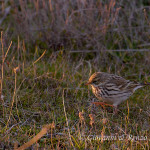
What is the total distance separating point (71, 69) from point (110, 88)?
1.05 meters

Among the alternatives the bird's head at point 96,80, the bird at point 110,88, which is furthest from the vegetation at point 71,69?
the bird's head at point 96,80

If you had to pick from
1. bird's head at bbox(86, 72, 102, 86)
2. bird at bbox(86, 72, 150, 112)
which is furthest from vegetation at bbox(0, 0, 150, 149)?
bird's head at bbox(86, 72, 102, 86)

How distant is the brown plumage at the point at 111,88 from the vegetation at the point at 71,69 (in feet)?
0.50

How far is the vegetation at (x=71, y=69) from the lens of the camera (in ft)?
11.4

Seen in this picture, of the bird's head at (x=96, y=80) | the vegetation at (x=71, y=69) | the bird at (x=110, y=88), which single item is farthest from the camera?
the bird's head at (x=96, y=80)

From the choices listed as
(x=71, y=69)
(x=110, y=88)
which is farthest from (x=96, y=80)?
(x=71, y=69)

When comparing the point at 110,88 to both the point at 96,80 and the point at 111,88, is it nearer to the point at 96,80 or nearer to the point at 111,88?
the point at 111,88

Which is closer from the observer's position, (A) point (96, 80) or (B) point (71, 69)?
(A) point (96, 80)

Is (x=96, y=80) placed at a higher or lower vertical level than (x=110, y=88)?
higher

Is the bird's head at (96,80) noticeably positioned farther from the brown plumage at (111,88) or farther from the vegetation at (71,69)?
the vegetation at (71,69)

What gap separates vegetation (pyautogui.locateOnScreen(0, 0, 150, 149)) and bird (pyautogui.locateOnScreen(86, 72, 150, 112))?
0.46ft

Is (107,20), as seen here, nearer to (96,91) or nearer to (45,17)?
(45,17)

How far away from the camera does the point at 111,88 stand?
4418 millimetres

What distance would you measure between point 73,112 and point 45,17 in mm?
2798
